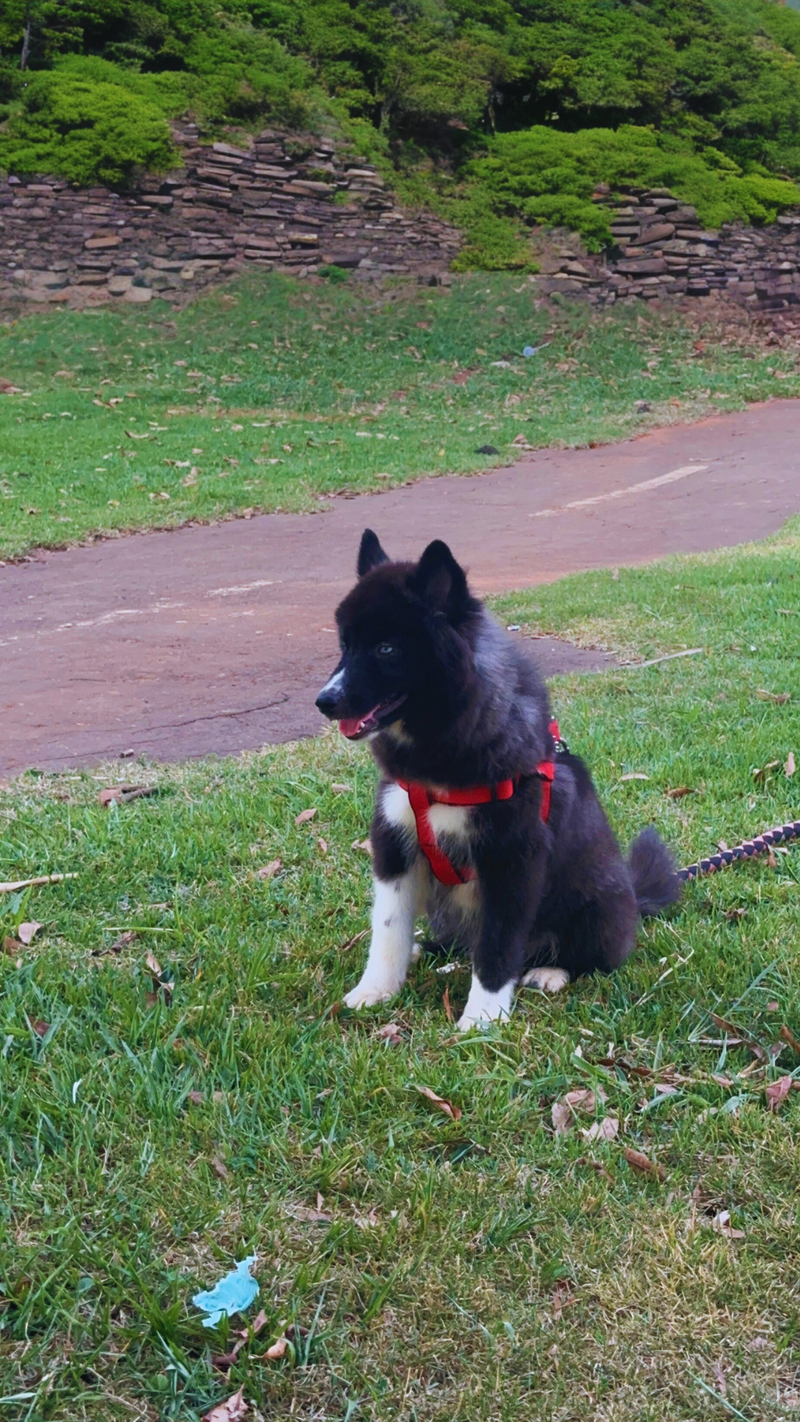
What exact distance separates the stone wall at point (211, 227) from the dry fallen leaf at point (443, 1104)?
1829 cm

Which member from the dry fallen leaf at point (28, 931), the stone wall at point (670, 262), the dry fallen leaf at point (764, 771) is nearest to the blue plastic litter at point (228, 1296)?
the dry fallen leaf at point (28, 931)

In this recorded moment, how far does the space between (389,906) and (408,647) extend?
27.8 inches

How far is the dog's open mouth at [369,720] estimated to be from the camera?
2.93 meters

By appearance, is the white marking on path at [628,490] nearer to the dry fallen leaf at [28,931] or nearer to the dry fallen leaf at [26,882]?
the dry fallen leaf at [26,882]

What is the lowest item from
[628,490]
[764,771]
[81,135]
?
[628,490]

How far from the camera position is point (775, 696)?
5781 millimetres

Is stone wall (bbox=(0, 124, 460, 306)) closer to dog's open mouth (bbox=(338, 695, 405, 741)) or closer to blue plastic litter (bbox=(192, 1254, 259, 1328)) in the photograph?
dog's open mouth (bbox=(338, 695, 405, 741))

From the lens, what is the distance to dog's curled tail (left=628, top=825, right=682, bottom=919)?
145 inches

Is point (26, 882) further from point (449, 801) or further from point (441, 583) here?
point (441, 583)

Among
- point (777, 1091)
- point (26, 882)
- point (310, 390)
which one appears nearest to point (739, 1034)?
point (777, 1091)

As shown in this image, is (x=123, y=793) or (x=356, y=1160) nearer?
(x=356, y=1160)

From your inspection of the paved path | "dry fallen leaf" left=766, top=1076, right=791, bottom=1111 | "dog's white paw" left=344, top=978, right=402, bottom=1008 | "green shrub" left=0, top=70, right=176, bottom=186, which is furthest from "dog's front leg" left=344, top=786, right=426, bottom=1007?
"green shrub" left=0, top=70, right=176, bottom=186

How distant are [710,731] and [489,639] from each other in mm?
2424

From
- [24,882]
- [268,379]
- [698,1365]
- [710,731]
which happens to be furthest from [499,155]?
[698,1365]
